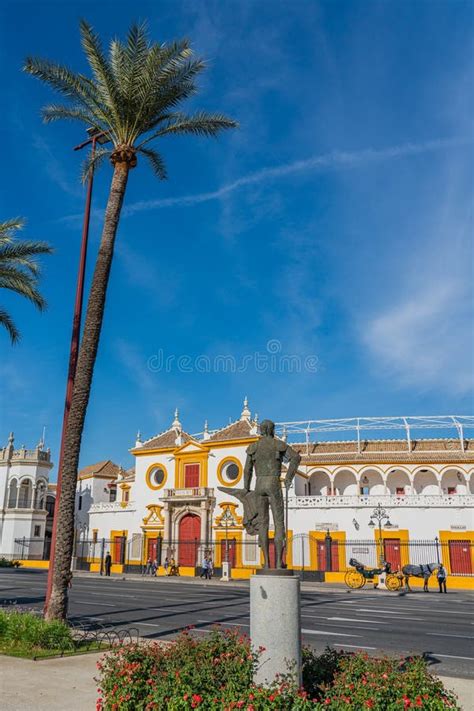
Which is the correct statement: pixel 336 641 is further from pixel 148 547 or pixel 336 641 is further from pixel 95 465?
pixel 95 465

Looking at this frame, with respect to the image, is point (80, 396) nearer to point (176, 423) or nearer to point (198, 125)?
point (198, 125)

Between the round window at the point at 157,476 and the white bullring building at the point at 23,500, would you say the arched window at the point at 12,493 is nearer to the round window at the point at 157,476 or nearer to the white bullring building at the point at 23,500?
the white bullring building at the point at 23,500

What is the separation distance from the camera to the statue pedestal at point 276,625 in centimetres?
635

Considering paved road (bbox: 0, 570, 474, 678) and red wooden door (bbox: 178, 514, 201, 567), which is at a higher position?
red wooden door (bbox: 178, 514, 201, 567)

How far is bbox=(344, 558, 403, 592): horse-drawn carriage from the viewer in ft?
102

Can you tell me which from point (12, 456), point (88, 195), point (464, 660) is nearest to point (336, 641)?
point (464, 660)

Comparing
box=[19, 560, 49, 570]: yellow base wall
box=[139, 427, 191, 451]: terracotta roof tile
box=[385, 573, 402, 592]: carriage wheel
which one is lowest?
box=[19, 560, 49, 570]: yellow base wall

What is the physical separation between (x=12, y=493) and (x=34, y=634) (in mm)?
52843

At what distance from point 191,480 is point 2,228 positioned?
31.0 m

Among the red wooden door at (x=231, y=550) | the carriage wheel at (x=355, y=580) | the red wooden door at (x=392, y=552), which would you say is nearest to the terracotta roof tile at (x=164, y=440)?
the red wooden door at (x=231, y=550)

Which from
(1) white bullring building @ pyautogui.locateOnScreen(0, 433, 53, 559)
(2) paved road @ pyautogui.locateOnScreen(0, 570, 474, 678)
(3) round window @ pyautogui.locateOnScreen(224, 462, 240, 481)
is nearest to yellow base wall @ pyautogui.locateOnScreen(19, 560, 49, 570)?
(1) white bullring building @ pyautogui.locateOnScreen(0, 433, 53, 559)

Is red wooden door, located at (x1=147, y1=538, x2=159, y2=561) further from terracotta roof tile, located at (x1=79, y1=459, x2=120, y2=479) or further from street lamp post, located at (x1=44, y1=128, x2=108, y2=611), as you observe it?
street lamp post, located at (x1=44, y1=128, x2=108, y2=611)

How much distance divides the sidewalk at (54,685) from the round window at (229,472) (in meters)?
35.3

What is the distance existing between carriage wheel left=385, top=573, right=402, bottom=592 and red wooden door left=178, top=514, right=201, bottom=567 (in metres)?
16.4
